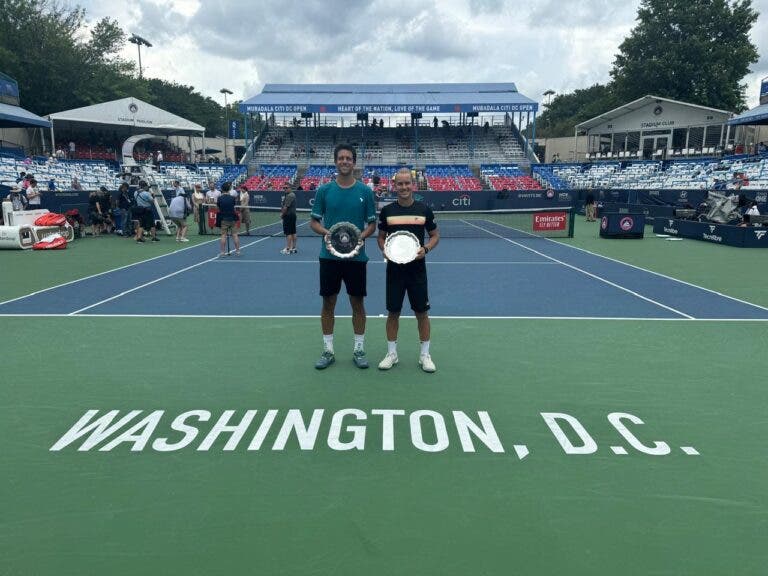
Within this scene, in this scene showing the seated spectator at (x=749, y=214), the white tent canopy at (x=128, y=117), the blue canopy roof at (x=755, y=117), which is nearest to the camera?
the seated spectator at (x=749, y=214)

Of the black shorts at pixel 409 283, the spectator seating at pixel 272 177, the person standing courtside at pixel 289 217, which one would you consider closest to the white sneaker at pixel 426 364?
the black shorts at pixel 409 283

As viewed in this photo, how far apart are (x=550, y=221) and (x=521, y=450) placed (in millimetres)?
19268

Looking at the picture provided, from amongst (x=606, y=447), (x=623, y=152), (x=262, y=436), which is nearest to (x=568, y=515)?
(x=606, y=447)

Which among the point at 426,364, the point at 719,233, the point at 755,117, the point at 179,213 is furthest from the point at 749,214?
the point at 755,117

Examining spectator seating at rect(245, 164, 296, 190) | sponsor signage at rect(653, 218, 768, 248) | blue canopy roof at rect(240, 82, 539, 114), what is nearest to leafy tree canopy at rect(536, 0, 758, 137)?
blue canopy roof at rect(240, 82, 539, 114)

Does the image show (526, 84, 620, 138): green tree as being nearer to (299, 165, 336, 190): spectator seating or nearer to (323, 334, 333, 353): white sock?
(299, 165, 336, 190): spectator seating

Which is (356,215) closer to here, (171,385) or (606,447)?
(171,385)

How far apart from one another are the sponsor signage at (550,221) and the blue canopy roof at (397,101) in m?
25.1

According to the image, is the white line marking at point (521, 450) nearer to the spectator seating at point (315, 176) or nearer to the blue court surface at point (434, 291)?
the blue court surface at point (434, 291)

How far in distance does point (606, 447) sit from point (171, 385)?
401 cm

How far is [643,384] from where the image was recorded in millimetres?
5457

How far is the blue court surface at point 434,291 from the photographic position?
8.62 metres

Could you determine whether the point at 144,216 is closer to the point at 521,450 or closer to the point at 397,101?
the point at 521,450

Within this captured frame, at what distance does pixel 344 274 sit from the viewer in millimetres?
5738
